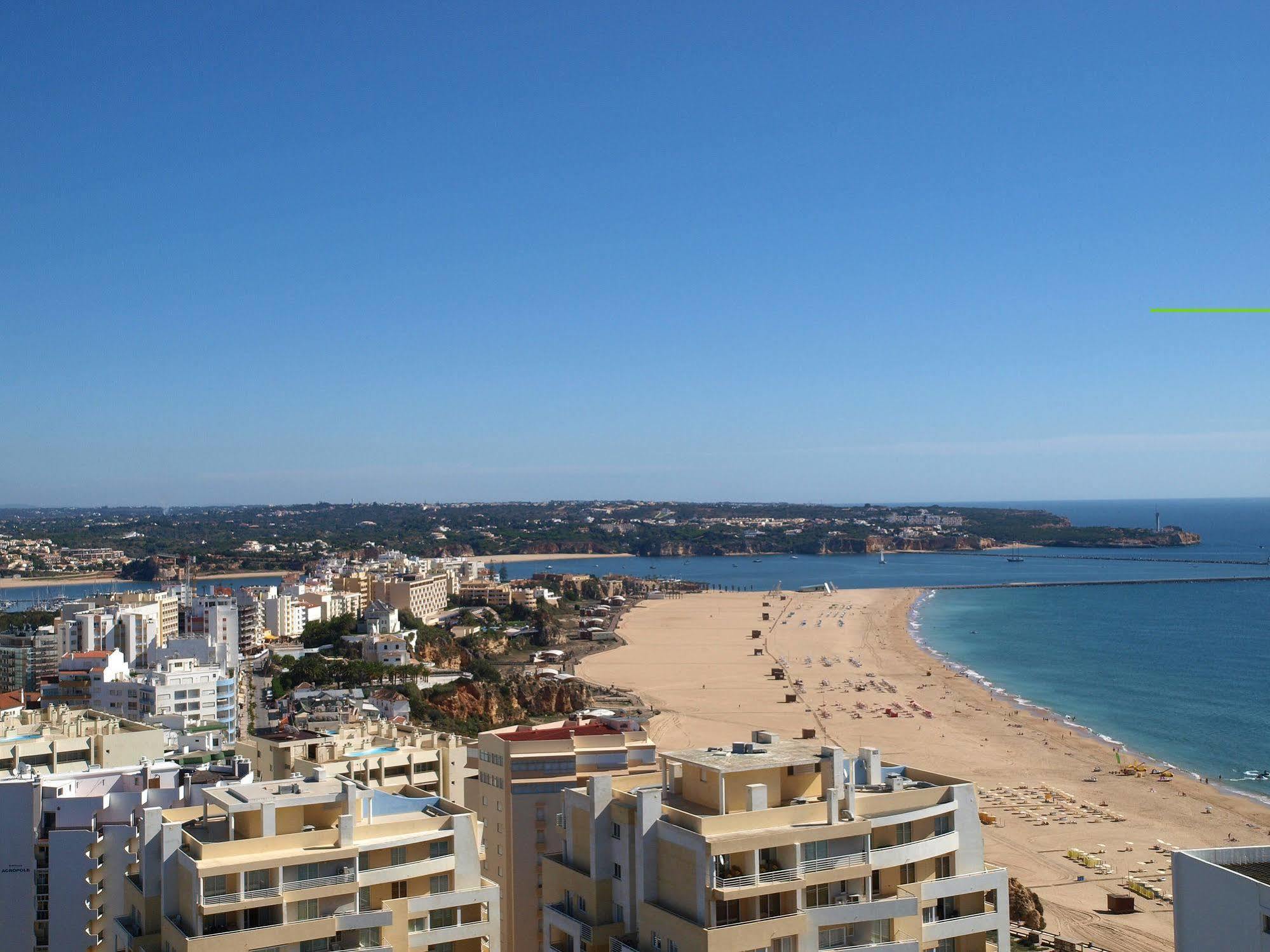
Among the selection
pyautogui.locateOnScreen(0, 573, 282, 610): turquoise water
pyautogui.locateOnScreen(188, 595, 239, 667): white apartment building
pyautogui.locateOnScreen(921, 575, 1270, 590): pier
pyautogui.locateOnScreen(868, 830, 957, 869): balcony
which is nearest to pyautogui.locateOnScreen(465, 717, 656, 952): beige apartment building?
pyautogui.locateOnScreen(868, 830, 957, 869): balcony

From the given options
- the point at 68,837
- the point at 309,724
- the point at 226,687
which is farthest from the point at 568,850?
the point at 226,687

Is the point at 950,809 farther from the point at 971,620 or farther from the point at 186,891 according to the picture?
the point at 971,620

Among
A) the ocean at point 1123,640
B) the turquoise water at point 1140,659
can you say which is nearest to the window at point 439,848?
the ocean at point 1123,640

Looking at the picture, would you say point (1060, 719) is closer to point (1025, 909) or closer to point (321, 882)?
point (1025, 909)

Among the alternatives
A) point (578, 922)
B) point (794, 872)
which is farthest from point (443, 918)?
point (794, 872)

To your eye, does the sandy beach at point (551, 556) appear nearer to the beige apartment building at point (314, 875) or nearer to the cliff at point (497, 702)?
the cliff at point (497, 702)

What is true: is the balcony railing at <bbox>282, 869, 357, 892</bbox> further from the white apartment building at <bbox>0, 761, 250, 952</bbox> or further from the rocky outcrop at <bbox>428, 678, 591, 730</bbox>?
the rocky outcrop at <bbox>428, 678, 591, 730</bbox>

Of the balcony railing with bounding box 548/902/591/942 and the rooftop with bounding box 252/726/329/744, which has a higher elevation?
the balcony railing with bounding box 548/902/591/942
